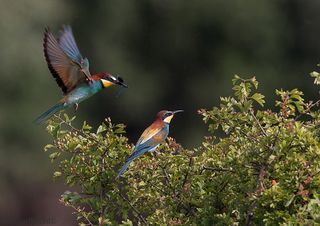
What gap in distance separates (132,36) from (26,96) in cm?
364

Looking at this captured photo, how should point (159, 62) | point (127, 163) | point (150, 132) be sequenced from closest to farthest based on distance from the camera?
1. point (127, 163)
2. point (150, 132)
3. point (159, 62)

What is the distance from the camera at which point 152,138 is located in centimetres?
541

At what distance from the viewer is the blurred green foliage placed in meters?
4.23

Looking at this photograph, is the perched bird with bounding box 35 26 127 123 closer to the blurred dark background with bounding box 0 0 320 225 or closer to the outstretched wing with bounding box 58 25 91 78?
the outstretched wing with bounding box 58 25 91 78

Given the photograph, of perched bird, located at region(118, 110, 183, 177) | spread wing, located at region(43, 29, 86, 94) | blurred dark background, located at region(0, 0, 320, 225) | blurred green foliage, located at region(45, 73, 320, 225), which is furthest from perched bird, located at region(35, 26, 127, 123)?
blurred dark background, located at region(0, 0, 320, 225)

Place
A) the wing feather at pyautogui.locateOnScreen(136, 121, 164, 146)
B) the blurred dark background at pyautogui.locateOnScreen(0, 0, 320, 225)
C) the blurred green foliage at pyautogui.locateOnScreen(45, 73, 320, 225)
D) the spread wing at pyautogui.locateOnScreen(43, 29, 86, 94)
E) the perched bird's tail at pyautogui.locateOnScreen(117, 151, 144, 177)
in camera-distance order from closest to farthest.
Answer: the blurred green foliage at pyautogui.locateOnScreen(45, 73, 320, 225) → the perched bird's tail at pyautogui.locateOnScreen(117, 151, 144, 177) → the wing feather at pyautogui.locateOnScreen(136, 121, 164, 146) → the spread wing at pyautogui.locateOnScreen(43, 29, 86, 94) → the blurred dark background at pyautogui.locateOnScreen(0, 0, 320, 225)

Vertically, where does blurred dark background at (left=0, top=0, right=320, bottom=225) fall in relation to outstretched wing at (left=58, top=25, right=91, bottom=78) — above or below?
above

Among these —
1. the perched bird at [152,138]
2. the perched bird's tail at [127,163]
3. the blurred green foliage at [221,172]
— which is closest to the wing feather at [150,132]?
the perched bird at [152,138]

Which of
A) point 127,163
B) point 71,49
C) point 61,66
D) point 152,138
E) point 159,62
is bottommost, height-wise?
point 127,163

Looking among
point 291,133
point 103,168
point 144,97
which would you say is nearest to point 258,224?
point 291,133

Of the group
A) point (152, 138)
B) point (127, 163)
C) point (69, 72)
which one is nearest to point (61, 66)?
point (69, 72)

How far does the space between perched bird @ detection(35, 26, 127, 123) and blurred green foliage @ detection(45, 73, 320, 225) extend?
97 centimetres

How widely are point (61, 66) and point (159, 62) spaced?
47.6 feet

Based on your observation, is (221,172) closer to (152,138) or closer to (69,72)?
(152,138)
